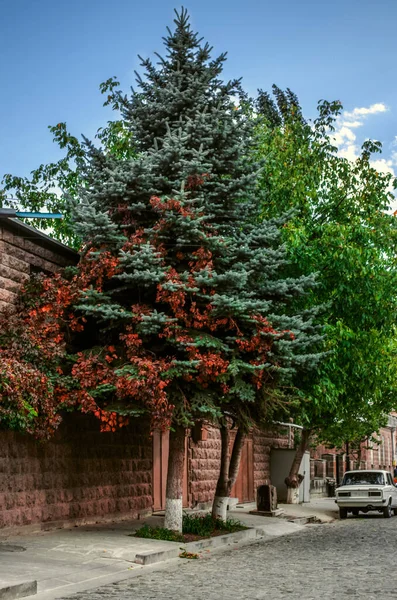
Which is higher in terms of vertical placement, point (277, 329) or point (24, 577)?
point (277, 329)

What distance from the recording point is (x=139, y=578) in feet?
37.5

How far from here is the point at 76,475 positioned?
17.0 meters

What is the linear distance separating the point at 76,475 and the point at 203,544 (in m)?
3.25

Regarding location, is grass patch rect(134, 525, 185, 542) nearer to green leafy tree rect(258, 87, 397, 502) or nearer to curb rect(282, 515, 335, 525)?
green leafy tree rect(258, 87, 397, 502)

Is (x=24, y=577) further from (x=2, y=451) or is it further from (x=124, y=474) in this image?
(x=124, y=474)

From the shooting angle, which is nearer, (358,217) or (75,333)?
(75,333)

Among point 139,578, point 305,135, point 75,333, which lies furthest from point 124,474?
point 305,135

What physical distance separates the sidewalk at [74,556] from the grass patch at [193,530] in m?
0.36

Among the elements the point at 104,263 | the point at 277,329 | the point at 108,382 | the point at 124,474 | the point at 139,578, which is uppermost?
the point at 104,263

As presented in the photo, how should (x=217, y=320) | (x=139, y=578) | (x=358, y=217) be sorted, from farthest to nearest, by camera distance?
(x=358, y=217)
(x=217, y=320)
(x=139, y=578)

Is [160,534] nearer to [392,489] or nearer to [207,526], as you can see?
[207,526]

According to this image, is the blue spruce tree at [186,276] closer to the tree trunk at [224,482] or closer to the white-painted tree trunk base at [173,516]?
the white-painted tree trunk base at [173,516]

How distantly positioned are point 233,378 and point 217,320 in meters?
1.15

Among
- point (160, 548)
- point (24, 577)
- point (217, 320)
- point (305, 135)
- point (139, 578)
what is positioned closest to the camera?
point (24, 577)
